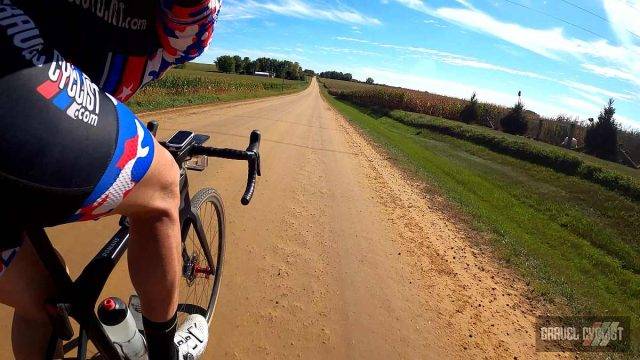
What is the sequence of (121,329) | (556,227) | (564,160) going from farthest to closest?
→ (564,160) < (556,227) < (121,329)

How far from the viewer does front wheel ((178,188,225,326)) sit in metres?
2.16

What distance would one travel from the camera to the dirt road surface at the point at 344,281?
284 cm

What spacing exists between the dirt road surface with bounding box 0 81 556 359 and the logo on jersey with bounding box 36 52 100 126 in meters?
1.99

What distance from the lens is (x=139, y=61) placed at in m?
1.25

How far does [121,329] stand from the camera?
54.7 inches

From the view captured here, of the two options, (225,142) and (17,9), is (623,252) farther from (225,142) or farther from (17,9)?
(17,9)

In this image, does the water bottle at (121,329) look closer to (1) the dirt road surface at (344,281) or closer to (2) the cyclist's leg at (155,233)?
(2) the cyclist's leg at (155,233)

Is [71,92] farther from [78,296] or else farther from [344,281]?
[344,281]

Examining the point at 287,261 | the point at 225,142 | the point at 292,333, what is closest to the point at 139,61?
the point at 292,333

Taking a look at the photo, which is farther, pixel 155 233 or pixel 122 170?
pixel 155 233

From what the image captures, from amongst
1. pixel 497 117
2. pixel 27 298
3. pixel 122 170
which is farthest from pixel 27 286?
pixel 497 117

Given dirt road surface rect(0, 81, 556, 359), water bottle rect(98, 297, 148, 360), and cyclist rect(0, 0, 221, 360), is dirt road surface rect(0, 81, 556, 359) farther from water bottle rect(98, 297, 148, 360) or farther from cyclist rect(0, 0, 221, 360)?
cyclist rect(0, 0, 221, 360)

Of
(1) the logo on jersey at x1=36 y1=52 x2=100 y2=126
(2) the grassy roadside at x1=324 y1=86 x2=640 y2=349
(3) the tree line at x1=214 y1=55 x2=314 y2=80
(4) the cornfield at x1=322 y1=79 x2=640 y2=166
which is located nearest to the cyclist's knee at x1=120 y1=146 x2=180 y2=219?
(1) the logo on jersey at x1=36 y1=52 x2=100 y2=126

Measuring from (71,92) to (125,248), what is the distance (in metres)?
0.81
